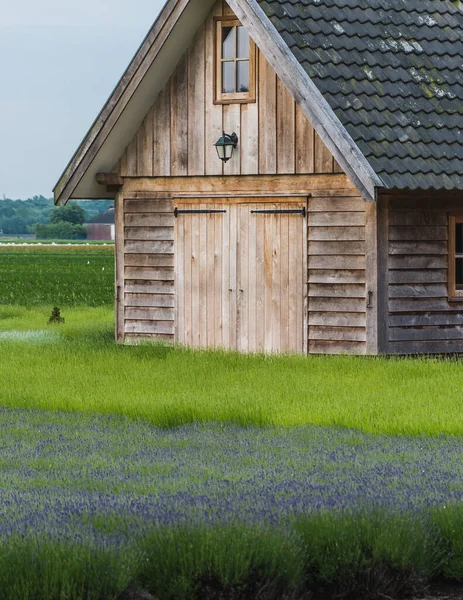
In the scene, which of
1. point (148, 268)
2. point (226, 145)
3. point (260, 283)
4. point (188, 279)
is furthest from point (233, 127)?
point (148, 268)

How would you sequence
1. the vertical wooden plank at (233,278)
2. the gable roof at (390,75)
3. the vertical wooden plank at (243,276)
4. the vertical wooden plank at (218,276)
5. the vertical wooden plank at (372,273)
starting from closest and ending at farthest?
1. the gable roof at (390,75)
2. the vertical wooden plank at (372,273)
3. the vertical wooden plank at (243,276)
4. the vertical wooden plank at (233,278)
5. the vertical wooden plank at (218,276)

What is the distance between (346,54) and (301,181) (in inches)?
74.4

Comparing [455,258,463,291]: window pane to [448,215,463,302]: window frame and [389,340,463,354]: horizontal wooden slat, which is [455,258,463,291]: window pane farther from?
[389,340,463,354]: horizontal wooden slat

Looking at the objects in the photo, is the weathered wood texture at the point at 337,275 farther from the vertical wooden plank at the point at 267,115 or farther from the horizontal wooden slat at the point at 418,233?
the vertical wooden plank at the point at 267,115

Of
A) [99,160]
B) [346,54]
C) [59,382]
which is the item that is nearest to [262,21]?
[346,54]

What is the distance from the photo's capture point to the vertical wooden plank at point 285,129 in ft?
63.0

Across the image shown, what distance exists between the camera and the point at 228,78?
20.0 meters

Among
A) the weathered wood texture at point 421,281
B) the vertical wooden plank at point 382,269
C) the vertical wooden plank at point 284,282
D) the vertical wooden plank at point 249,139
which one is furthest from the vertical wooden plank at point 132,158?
the weathered wood texture at point 421,281

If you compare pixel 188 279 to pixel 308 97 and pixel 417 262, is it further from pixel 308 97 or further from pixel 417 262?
pixel 308 97

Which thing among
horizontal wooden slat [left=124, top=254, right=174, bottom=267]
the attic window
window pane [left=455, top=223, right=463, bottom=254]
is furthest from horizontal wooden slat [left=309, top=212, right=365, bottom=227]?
horizontal wooden slat [left=124, top=254, right=174, bottom=267]

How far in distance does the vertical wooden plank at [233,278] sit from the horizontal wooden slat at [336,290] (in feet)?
4.38

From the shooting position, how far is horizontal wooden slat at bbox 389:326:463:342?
18922 millimetres

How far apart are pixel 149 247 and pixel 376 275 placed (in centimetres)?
406

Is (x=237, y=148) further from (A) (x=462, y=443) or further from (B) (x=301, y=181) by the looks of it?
(A) (x=462, y=443)
